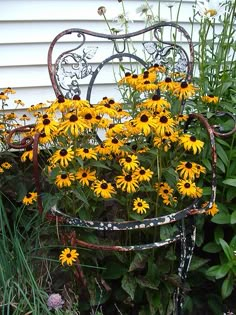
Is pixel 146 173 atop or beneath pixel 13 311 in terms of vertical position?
atop

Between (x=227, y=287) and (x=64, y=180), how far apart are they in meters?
0.84

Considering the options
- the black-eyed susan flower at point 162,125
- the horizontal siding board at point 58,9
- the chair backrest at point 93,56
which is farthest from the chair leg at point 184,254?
the horizontal siding board at point 58,9

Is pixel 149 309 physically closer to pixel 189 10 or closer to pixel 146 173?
pixel 146 173

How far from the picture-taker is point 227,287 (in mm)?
1958

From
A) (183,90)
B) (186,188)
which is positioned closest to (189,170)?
(186,188)

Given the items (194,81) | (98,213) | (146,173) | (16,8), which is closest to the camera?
(146,173)

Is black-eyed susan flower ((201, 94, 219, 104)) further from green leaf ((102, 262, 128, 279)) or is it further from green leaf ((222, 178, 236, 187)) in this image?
green leaf ((102, 262, 128, 279))

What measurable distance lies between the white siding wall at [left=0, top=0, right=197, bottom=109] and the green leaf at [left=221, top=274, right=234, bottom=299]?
1.46 metres

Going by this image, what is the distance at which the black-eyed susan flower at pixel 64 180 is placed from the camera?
1.64 meters

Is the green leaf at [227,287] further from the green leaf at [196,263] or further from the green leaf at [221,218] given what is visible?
the green leaf at [221,218]

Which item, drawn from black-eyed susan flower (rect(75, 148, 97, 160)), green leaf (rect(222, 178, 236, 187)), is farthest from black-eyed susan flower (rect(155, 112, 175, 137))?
green leaf (rect(222, 178, 236, 187))

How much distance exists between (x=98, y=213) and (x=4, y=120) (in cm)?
90

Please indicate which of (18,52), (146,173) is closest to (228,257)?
(146,173)

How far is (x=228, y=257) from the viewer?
1.96 metres
